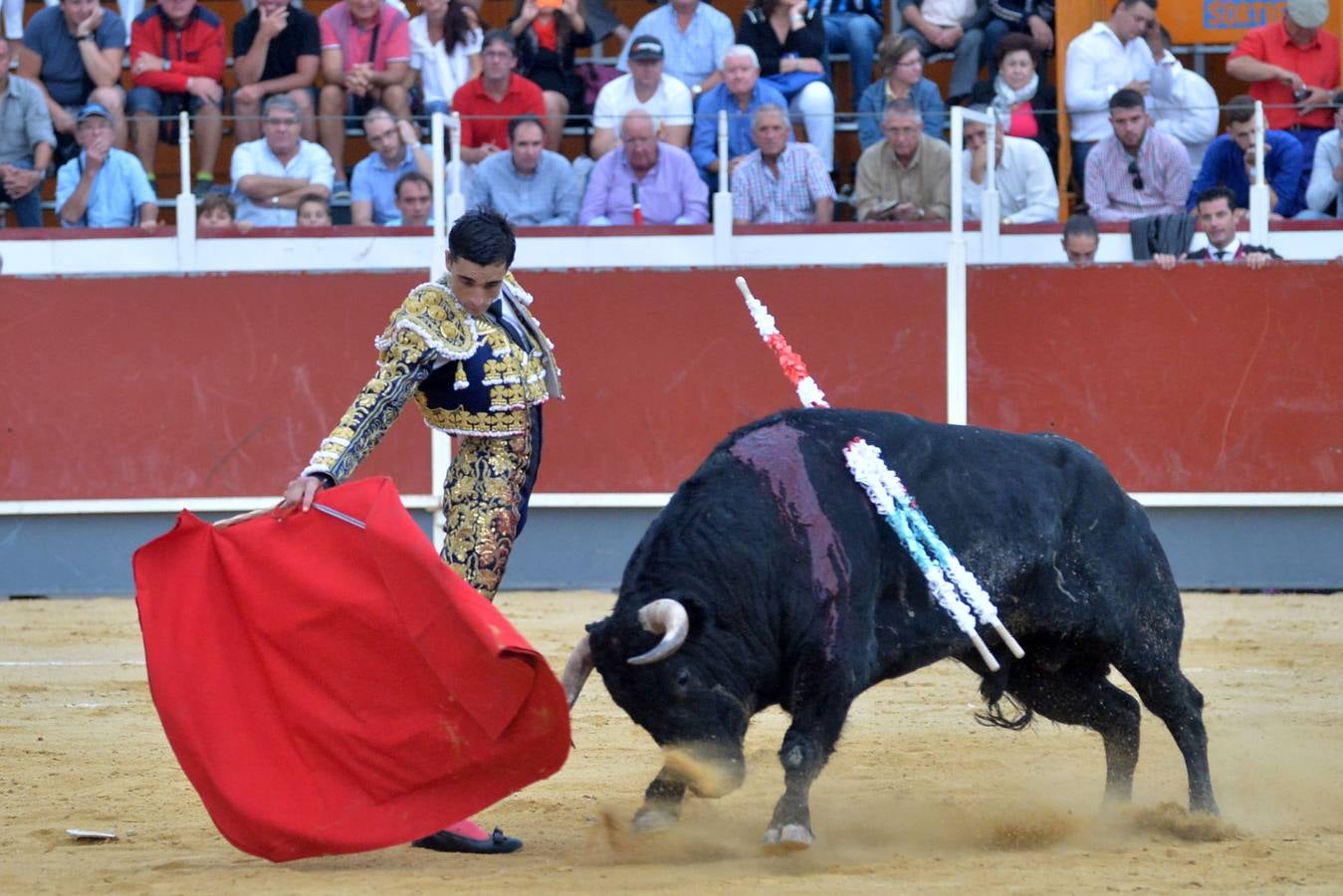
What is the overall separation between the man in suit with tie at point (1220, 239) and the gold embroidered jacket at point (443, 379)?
14.7 ft

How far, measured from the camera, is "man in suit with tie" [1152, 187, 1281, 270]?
7.65 metres

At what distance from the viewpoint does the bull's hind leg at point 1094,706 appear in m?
4.09

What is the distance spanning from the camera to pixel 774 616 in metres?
3.59

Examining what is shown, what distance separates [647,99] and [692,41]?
2.05 ft

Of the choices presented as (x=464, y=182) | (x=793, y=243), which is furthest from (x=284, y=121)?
(x=793, y=243)

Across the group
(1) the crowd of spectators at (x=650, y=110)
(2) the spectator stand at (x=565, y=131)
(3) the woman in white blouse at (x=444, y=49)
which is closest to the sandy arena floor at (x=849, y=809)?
(1) the crowd of spectators at (x=650, y=110)

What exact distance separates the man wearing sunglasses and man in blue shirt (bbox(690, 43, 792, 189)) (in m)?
1.35

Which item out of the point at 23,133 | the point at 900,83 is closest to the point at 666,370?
the point at 900,83

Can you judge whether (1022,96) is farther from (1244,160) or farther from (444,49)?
(444,49)

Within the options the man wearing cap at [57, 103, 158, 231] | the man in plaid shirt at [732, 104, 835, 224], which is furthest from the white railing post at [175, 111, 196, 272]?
the man in plaid shirt at [732, 104, 835, 224]

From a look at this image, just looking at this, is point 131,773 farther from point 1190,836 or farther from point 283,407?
point 283,407

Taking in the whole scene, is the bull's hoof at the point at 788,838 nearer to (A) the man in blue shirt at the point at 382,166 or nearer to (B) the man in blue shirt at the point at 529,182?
(B) the man in blue shirt at the point at 529,182

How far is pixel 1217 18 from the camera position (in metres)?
9.38

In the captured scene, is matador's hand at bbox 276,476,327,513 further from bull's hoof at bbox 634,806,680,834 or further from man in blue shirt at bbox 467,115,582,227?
man in blue shirt at bbox 467,115,582,227
